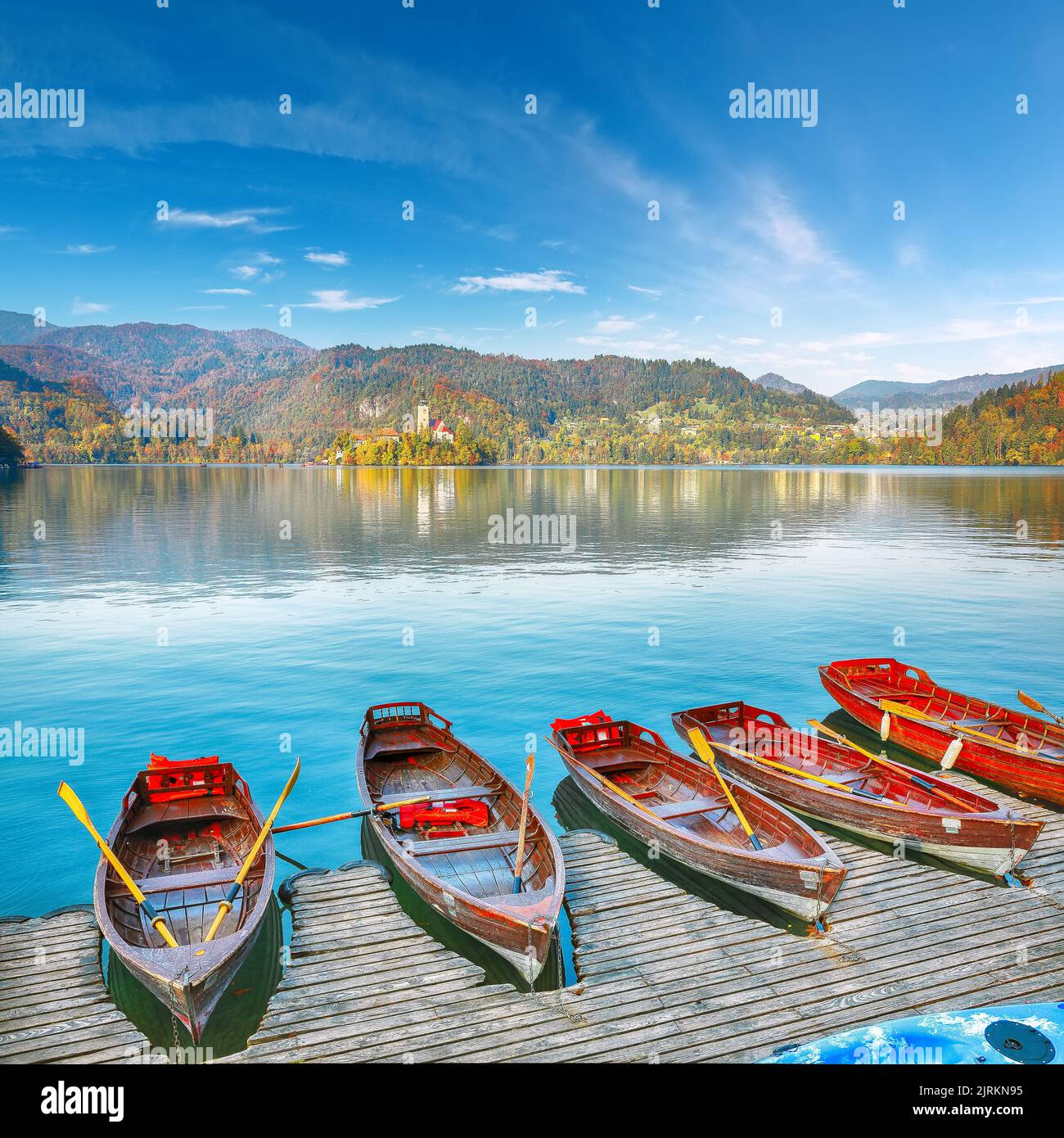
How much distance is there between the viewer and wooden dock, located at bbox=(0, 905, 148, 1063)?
930 centimetres

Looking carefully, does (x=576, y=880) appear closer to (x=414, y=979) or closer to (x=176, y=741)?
(x=414, y=979)

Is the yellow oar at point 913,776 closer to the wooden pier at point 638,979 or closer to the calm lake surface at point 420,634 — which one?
the wooden pier at point 638,979

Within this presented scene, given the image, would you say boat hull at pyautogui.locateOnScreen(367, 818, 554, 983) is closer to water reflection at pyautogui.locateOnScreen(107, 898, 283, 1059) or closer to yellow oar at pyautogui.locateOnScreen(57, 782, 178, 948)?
water reflection at pyautogui.locateOnScreen(107, 898, 283, 1059)

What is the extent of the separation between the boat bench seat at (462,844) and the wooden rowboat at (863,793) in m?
6.52

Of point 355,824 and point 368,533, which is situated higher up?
point 368,533

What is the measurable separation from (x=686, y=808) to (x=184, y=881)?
932 cm

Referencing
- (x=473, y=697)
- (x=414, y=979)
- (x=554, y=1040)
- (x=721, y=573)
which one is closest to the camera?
(x=554, y=1040)

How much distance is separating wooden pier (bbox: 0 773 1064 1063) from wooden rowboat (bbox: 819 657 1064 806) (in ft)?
12.4

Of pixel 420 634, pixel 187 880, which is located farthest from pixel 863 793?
pixel 420 634

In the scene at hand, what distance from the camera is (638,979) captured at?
418 inches

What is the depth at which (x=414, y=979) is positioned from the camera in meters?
10.6

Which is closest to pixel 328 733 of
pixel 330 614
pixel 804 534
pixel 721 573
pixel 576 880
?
pixel 576 880

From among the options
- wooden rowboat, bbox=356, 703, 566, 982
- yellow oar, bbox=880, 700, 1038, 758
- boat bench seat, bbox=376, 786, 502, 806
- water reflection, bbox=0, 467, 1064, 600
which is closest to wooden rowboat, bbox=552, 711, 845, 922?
boat bench seat, bbox=376, 786, 502, 806
